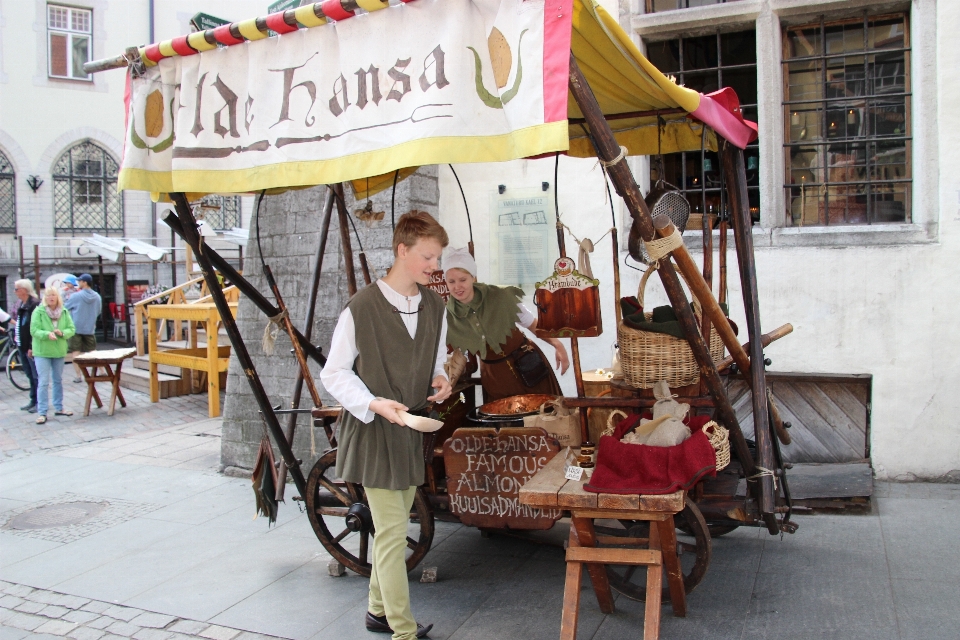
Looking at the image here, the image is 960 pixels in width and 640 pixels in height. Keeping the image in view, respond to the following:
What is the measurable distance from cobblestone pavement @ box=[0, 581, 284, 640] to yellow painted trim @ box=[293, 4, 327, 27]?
2759mm

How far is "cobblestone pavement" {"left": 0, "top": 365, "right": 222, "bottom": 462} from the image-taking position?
8.32 meters

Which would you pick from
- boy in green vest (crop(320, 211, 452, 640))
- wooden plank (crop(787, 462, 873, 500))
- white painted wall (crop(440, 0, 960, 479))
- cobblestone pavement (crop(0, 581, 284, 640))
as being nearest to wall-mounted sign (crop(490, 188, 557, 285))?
white painted wall (crop(440, 0, 960, 479))

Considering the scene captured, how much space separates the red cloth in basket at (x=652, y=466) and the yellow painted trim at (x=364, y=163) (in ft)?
4.23

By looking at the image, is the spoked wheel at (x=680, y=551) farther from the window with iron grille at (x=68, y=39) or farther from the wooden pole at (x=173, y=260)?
Answer: the window with iron grille at (x=68, y=39)

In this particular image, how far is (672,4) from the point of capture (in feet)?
20.4

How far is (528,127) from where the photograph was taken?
2793 mm

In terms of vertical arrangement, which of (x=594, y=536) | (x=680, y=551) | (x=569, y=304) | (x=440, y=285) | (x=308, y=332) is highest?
(x=440, y=285)

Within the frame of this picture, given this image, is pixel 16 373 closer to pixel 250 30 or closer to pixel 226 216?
pixel 226 216

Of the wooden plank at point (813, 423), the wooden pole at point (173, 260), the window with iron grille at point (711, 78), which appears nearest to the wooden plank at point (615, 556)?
the wooden plank at point (813, 423)

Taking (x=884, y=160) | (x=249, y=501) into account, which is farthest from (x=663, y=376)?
(x=249, y=501)

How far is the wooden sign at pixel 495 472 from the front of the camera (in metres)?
3.94

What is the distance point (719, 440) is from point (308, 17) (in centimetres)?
250

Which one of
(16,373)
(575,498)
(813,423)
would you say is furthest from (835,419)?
(16,373)

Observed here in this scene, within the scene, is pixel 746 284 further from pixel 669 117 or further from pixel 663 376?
pixel 669 117
